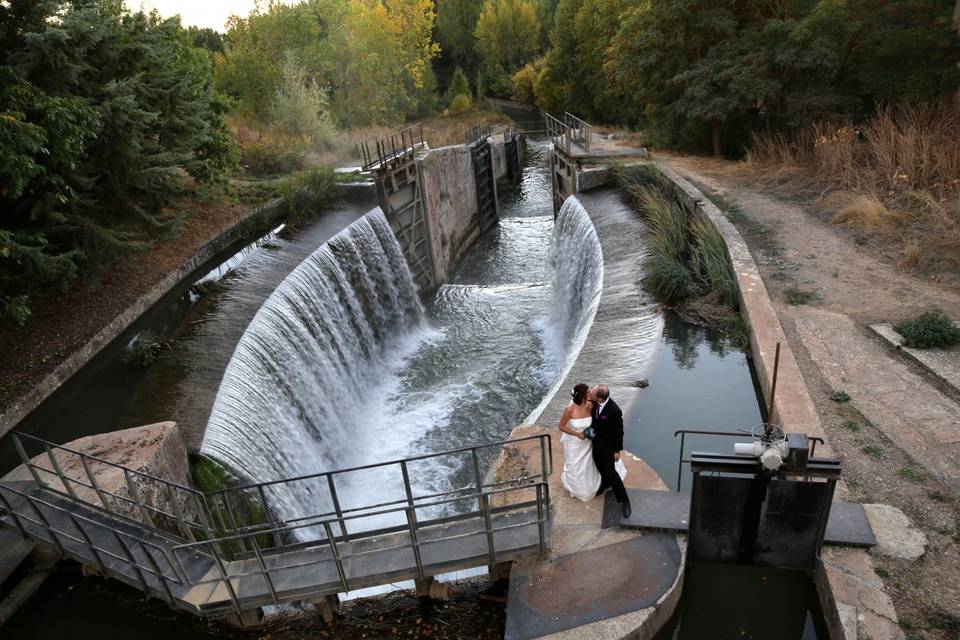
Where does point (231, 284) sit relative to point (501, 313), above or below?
above

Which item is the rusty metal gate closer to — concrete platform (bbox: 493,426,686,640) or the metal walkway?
the metal walkway

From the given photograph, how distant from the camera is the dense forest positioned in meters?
9.13

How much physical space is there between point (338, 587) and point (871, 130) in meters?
15.9

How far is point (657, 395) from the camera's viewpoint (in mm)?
8062

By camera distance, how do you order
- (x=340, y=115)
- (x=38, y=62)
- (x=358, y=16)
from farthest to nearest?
(x=358, y=16)
(x=340, y=115)
(x=38, y=62)

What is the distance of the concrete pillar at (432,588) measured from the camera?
18.7ft

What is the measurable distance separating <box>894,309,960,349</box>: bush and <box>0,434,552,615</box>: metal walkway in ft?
18.6

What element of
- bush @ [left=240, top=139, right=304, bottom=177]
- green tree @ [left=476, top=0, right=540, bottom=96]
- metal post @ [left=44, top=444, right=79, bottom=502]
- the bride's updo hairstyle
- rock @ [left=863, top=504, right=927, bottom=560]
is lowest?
rock @ [left=863, top=504, right=927, bottom=560]

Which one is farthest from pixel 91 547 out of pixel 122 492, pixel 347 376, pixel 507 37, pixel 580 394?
pixel 507 37

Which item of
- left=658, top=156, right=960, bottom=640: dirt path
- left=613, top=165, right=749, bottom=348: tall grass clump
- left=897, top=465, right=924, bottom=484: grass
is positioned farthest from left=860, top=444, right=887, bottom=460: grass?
left=613, top=165, right=749, bottom=348: tall grass clump

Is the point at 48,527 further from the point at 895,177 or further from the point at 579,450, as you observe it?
the point at 895,177

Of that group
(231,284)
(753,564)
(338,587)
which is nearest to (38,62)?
(231,284)

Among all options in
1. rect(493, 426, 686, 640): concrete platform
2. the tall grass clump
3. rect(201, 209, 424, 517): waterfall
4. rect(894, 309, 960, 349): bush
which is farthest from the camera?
the tall grass clump

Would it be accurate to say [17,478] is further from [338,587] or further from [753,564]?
[753,564]
